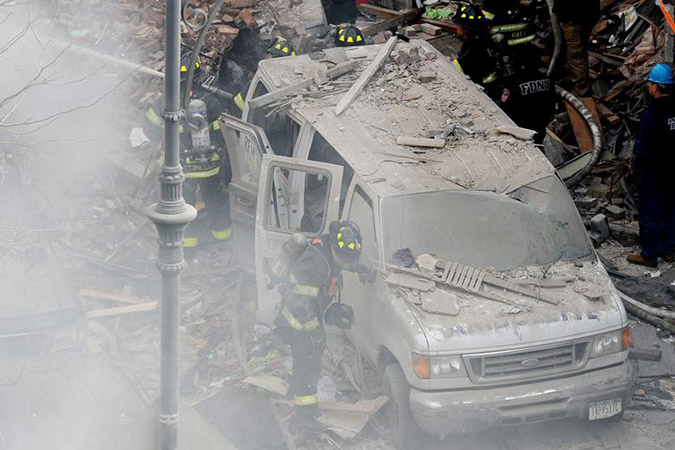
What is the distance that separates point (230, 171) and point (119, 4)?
5.32m

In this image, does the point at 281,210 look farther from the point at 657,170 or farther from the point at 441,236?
the point at 657,170

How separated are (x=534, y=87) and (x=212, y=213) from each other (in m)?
4.33

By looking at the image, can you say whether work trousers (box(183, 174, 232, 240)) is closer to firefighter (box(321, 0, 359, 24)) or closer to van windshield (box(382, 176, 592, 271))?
van windshield (box(382, 176, 592, 271))

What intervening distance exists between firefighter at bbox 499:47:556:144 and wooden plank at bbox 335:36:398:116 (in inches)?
91.2

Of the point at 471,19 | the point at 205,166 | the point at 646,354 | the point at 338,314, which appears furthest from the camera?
the point at 471,19

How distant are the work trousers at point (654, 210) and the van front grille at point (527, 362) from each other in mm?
3559

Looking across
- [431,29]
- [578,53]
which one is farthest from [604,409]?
[431,29]

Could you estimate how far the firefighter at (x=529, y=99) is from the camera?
11.4m

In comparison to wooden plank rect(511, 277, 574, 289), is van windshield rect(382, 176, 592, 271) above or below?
above

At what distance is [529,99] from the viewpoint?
37.6 ft

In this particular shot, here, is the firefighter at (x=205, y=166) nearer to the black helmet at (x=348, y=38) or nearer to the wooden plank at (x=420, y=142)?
the black helmet at (x=348, y=38)

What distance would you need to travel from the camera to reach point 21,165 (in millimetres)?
11281

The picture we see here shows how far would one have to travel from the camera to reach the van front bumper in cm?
662

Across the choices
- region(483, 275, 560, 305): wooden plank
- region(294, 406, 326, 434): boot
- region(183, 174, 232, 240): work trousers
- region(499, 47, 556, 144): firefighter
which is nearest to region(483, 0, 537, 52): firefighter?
region(499, 47, 556, 144): firefighter
